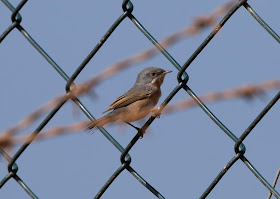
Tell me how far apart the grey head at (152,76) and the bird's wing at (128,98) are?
7.6 inches

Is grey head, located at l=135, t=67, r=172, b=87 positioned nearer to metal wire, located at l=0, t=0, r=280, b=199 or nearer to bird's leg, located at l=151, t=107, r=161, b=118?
metal wire, located at l=0, t=0, r=280, b=199

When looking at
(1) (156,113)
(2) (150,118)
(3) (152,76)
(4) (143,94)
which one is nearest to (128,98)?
(4) (143,94)

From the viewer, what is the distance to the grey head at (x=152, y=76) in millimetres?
4949

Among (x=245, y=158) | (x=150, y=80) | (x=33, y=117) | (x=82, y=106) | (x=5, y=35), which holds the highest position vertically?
(x=5, y=35)

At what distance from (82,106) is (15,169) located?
0.62m

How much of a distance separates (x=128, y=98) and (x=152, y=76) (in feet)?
1.98

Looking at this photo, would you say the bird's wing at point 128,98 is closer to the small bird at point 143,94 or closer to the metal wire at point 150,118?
the small bird at point 143,94

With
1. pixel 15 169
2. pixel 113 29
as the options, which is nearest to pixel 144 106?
pixel 15 169

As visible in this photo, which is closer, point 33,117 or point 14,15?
point 33,117

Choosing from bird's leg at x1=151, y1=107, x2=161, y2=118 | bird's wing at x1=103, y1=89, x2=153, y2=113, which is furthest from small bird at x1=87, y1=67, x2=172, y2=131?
bird's leg at x1=151, y1=107, x2=161, y2=118

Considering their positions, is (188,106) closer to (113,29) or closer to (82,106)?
(113,29)

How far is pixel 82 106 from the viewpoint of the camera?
8.92 feet

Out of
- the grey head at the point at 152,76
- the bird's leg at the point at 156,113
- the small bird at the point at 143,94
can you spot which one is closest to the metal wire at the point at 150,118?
the bird's leg at the point at 156,113

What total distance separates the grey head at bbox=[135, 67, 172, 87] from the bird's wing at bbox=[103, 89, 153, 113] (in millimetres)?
192
